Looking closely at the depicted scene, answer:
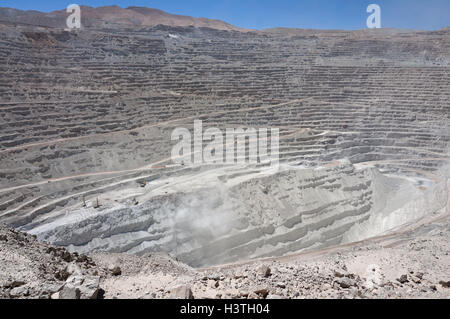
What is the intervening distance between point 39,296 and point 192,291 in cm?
266

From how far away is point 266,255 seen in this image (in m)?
20.8

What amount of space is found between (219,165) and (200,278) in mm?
19126

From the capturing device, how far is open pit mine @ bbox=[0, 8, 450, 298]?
1870cm

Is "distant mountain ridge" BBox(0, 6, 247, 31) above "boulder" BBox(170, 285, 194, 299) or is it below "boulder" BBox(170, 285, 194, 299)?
above

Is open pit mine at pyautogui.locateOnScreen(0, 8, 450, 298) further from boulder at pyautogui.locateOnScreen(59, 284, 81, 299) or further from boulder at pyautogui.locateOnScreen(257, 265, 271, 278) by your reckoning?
boulder at pyautogui.locateOnScreen(257, 265, 271, 278)

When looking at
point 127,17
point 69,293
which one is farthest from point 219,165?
point 127,17

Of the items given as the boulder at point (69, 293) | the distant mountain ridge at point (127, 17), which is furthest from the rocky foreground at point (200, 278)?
the distant mountain ridge at point (127, 17)

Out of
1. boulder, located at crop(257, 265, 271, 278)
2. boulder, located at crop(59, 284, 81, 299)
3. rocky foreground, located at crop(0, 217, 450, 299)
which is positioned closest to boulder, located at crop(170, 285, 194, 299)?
rocky foreground, located at crop(0, 217, 450, 299)

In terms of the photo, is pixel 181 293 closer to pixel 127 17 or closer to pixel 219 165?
pixel 219 165

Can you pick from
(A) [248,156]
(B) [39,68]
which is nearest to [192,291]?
(A) [248,156]

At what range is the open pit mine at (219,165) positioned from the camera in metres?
18.7

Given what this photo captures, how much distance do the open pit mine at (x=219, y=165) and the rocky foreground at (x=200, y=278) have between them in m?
0.09

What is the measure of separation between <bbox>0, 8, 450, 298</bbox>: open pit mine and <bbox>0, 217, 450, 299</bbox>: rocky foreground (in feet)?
0.31

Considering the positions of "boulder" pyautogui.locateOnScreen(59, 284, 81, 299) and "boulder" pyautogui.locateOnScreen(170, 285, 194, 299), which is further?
"boulder" pyautogui.locateOnScreen(170, 285, 194, 299)
